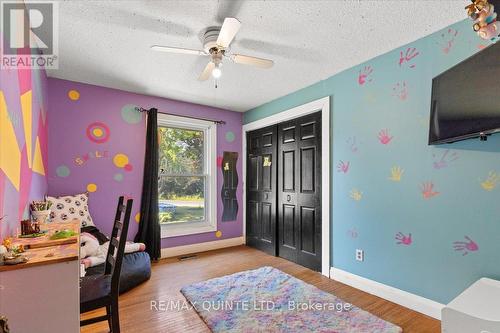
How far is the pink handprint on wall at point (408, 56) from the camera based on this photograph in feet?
7.54

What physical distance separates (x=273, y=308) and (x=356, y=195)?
1.43 m

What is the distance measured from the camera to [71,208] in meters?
2.95

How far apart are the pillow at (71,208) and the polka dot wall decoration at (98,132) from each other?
732 millimetres

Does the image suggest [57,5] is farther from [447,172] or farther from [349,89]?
[447,172]

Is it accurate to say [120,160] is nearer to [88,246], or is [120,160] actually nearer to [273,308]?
[88,246]

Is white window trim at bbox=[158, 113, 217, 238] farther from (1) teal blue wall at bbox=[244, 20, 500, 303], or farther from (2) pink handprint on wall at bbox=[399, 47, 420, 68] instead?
(2) pink handprint on wall at bbox=[399, 47, 420, 68]

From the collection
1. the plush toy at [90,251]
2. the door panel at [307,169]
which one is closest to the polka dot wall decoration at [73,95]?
the plush toy at [90,251]

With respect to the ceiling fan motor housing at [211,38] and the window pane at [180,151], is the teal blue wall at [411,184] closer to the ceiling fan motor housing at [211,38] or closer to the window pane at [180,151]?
the ceiling fan motor housing at [211,38]

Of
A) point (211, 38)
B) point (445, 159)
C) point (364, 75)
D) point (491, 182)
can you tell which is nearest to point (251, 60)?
point (211, 38)

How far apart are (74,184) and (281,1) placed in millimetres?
3113

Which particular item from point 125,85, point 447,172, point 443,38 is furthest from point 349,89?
point 125,85

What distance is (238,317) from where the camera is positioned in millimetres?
2115

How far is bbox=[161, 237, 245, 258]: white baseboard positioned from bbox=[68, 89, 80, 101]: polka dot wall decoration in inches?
92.3

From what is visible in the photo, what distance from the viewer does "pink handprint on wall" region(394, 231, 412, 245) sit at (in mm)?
2305
